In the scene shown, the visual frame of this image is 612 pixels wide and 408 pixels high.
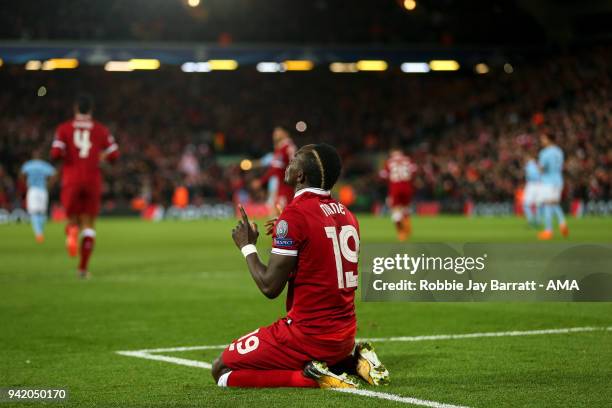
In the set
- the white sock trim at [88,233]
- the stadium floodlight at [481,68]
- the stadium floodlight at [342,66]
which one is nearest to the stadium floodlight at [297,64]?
the stadium floodlight at [342,66]

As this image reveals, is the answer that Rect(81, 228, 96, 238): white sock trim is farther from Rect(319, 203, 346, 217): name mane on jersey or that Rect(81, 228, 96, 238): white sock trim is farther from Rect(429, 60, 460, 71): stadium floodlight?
Rect(429, 60, 460, 71): stadium floodlight

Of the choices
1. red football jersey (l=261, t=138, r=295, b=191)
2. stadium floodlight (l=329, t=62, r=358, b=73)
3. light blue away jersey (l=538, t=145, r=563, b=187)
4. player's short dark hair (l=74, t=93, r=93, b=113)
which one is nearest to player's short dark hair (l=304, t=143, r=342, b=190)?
player's short dark hair (l=74, t=93, r=93, b=113)

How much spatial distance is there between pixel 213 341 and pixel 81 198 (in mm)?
6282

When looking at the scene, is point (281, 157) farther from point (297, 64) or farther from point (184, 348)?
point (297, 64)

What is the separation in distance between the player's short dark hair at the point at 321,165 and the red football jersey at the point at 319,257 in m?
0.06

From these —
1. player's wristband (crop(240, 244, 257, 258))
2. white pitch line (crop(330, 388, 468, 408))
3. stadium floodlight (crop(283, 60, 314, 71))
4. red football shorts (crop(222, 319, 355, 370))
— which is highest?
stadium floodlight (crop(283, 60, 314, 71))

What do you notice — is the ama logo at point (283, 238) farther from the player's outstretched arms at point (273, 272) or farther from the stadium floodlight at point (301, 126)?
the stadium floodlight at point (301, 126)

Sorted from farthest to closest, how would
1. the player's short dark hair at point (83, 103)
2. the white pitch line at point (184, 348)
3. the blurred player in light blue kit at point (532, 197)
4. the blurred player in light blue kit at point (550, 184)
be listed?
1. the blurred player in light blue kit at point (532, 197)
2. the blurred player in light blue kit at point (550, 184)
3. the player's short dark hair at point (83, 103)
4. the white pitch line at point (184, 348)

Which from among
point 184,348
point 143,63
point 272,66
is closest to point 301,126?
point 272,66

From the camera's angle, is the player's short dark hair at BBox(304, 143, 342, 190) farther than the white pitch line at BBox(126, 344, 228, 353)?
No

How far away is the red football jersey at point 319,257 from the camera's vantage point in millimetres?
5891

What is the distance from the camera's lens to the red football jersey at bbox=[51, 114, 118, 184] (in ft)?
45.8

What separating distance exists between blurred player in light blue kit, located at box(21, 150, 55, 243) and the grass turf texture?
325 inches

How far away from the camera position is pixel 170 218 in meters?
42.6
